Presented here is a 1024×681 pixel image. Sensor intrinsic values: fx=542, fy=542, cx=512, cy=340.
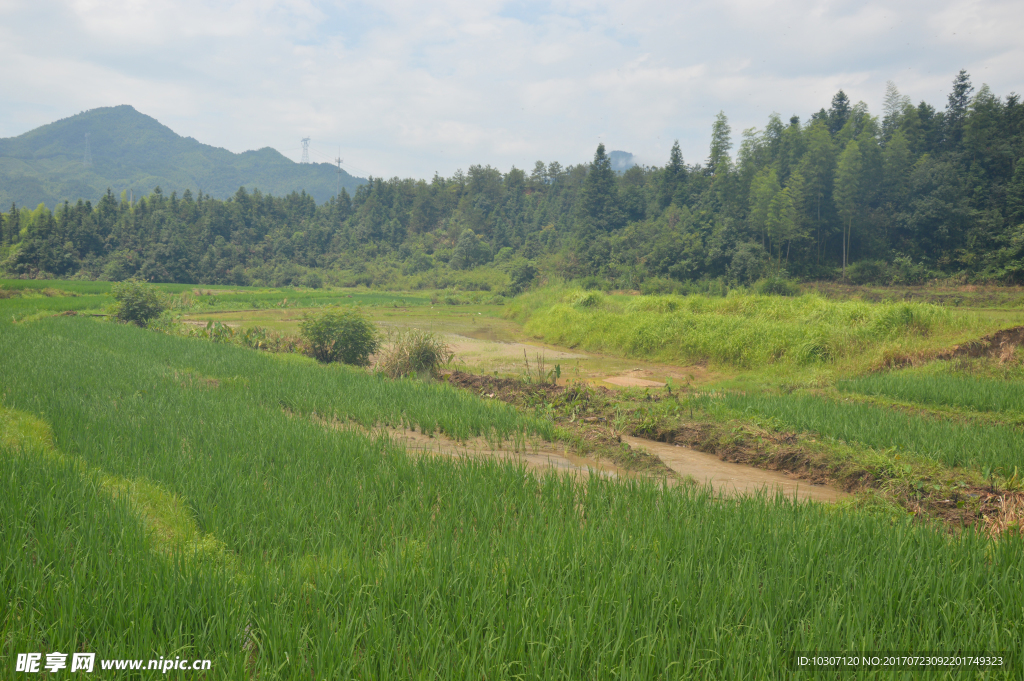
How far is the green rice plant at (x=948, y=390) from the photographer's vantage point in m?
7.39

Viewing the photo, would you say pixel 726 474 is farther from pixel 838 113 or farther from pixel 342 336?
pixel 838 113

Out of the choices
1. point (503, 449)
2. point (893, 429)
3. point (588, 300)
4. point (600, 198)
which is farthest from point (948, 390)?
point (600, 198)

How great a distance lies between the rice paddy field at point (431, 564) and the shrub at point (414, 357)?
17.9 feet

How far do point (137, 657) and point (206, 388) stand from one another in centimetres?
660

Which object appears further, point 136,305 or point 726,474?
point 136,305

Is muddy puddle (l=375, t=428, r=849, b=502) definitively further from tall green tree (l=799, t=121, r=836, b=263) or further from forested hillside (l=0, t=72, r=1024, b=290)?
tall green tree (l=799, t=121, r=836, b=263)

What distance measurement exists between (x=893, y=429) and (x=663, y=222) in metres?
33.4

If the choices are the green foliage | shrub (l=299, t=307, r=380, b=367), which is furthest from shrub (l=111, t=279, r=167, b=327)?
the green foliage

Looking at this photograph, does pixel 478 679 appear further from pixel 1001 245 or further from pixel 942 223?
pixel 942 223

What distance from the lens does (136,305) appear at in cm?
1825

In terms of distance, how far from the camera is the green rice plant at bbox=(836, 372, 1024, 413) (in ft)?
24.2

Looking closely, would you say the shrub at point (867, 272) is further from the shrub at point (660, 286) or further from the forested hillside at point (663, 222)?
the shrub at point (660, 286)

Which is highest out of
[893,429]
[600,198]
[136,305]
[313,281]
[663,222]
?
[600,198]

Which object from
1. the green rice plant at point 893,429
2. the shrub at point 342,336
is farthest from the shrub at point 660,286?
the green rice plant at point 893,429
